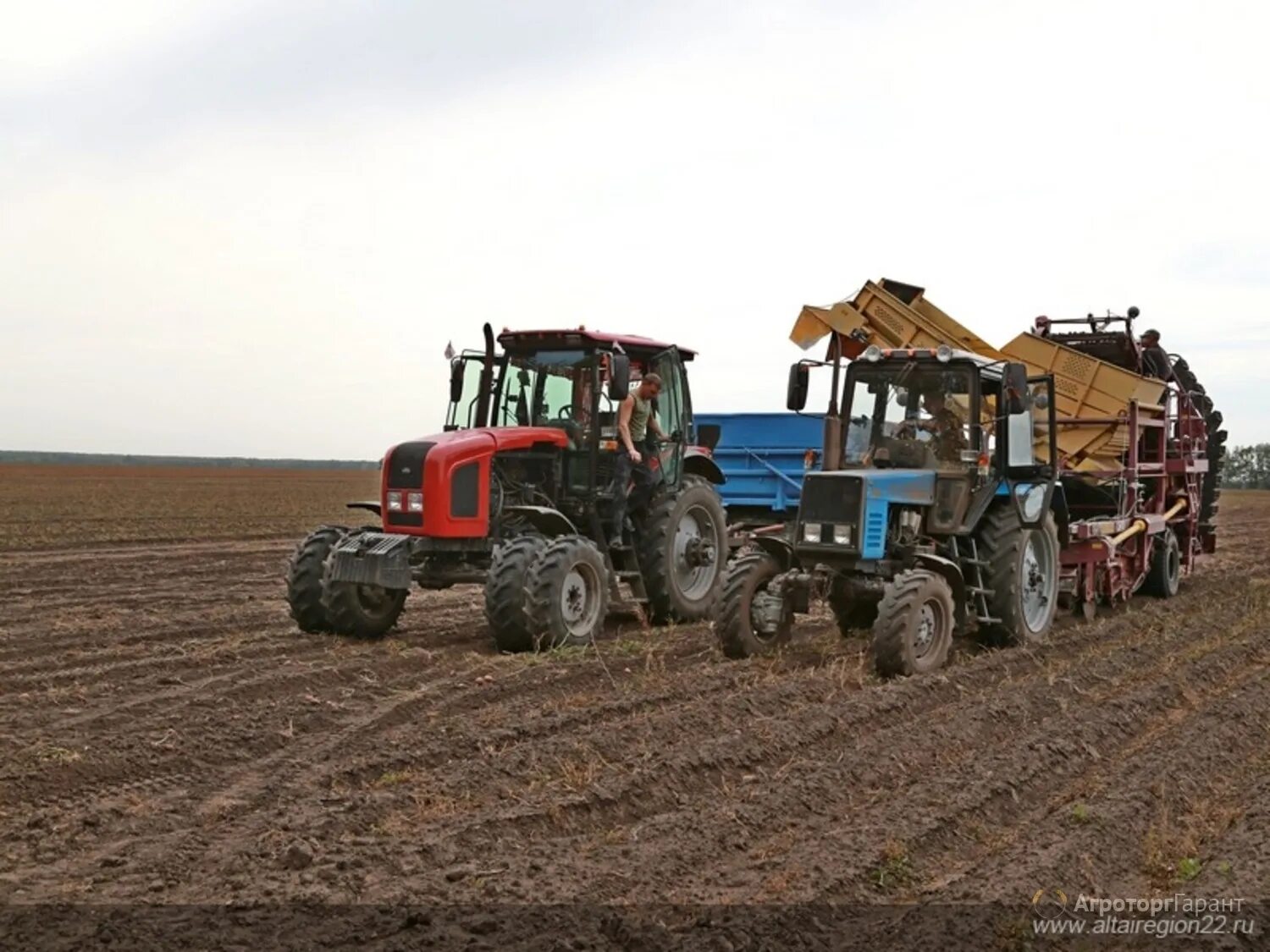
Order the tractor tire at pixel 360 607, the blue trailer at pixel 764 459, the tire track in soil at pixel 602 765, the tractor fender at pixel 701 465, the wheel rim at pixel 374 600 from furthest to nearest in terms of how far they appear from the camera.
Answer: the blue trailer at pixel 764 459 < the tractor fender at pixel 701 465 < the wheel rim at pixel 374 600 < the tractor tire at pixel 360 607 < the tire track in soil at pixel 602 765

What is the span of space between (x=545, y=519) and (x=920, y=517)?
2733mm

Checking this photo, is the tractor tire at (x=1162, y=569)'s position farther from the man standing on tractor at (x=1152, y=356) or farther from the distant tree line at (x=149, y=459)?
the distant tree line at (x=149, y=459)

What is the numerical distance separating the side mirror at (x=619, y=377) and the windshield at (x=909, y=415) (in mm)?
1636

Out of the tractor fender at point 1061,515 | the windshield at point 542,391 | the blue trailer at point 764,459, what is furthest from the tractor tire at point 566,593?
the blue trailer at point 764,459

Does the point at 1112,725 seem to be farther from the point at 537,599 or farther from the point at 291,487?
the point at 291,487

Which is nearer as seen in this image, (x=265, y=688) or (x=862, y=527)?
(x=265, y=688)

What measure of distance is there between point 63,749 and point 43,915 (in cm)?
225

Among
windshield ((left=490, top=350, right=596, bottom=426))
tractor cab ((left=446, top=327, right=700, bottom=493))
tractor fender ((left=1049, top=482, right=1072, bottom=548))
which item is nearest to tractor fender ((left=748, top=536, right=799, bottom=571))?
tractor cab ((left=446, top=327, right=700, bottom=493))

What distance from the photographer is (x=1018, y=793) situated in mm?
5695

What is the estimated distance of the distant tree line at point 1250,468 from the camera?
96.4 meters

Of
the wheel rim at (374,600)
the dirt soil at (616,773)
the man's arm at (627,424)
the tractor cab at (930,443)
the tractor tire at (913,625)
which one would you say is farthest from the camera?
the man's arm at (627,424)

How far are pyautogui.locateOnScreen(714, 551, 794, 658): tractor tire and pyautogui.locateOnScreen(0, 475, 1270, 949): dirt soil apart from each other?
0.71 feet

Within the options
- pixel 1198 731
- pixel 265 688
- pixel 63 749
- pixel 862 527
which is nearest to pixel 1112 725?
pixel 1198 731

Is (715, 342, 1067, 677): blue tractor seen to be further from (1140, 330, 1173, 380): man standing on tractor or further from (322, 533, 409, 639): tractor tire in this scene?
(1140, 330, 1173, 380): man standing on tractor
